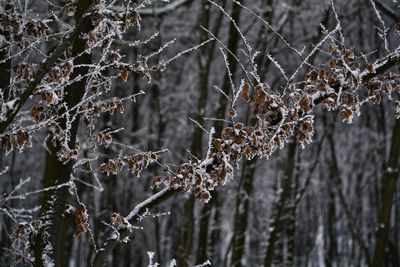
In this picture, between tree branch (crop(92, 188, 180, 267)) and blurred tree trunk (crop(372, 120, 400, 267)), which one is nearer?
tree branch (crop(92, 188, 180, 267))

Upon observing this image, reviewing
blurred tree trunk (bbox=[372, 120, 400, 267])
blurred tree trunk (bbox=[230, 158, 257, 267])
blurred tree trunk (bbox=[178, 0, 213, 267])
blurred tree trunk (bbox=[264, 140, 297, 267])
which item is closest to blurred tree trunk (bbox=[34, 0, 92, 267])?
blurred tree trunk (bbox=[372, 120, 400, 267])

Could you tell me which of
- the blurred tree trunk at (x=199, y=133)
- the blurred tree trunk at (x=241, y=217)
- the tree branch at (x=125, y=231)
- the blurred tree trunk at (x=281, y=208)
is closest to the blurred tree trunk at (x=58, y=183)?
the tree branch at (x=125, y=231)

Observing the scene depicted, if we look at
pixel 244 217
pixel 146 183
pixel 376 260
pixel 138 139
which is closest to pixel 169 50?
pixel 138 139

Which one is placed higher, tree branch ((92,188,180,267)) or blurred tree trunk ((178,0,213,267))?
blurred tree trunk ((178,0,213,267))

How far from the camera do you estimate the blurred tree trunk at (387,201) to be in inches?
314

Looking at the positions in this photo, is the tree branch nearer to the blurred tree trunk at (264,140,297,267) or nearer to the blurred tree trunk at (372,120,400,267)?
the blurred tree trunk at (372,120,400,267)

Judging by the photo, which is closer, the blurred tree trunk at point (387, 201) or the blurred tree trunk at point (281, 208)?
the blurred tree trunk at point (387, 201)

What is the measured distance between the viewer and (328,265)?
50.8 feet

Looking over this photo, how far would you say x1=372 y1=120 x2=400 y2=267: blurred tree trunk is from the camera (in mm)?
7986

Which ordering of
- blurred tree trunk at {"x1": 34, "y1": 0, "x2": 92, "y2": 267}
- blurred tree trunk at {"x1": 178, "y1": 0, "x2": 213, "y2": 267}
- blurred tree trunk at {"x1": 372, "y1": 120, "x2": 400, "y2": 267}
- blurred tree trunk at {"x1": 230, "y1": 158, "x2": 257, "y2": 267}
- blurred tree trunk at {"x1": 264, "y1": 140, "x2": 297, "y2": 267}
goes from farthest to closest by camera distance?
blurred tree trunk at {"x1": 230, "y1": 158, "x2": 257, "y2": 267} < blurred tree trunk at {"x1": 264, "y1": 140, "x2": 297, "y2": 267} < blurred tree trunk at {"x1": 178, "y1": 0, "x2": 213, "y2": 267} < blurred tree trunk at {"x1": 372, "y1": 120, "x2": 400, "y2": 267} < blurred tree trunk at {"x1": 34, "y1": 0, "x2": 92, "y2": 267}

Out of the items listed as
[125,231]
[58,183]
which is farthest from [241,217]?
[58,183]

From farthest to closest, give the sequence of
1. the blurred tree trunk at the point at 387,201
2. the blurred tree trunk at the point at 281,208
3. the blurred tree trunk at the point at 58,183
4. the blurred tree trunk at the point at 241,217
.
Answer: the blurred tree trunk at the point at 241,217 → the blurred tree trunk at the point at 281,208 → the blurred tree trunk at the point at 387,201 → the blurred tree trunk at the point at 58,183

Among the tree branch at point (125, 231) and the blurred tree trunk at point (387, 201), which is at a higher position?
the blurred tree trunk at point (387, 201)

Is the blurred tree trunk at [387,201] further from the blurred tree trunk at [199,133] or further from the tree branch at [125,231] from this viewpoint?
the tree branch at [125,231]
